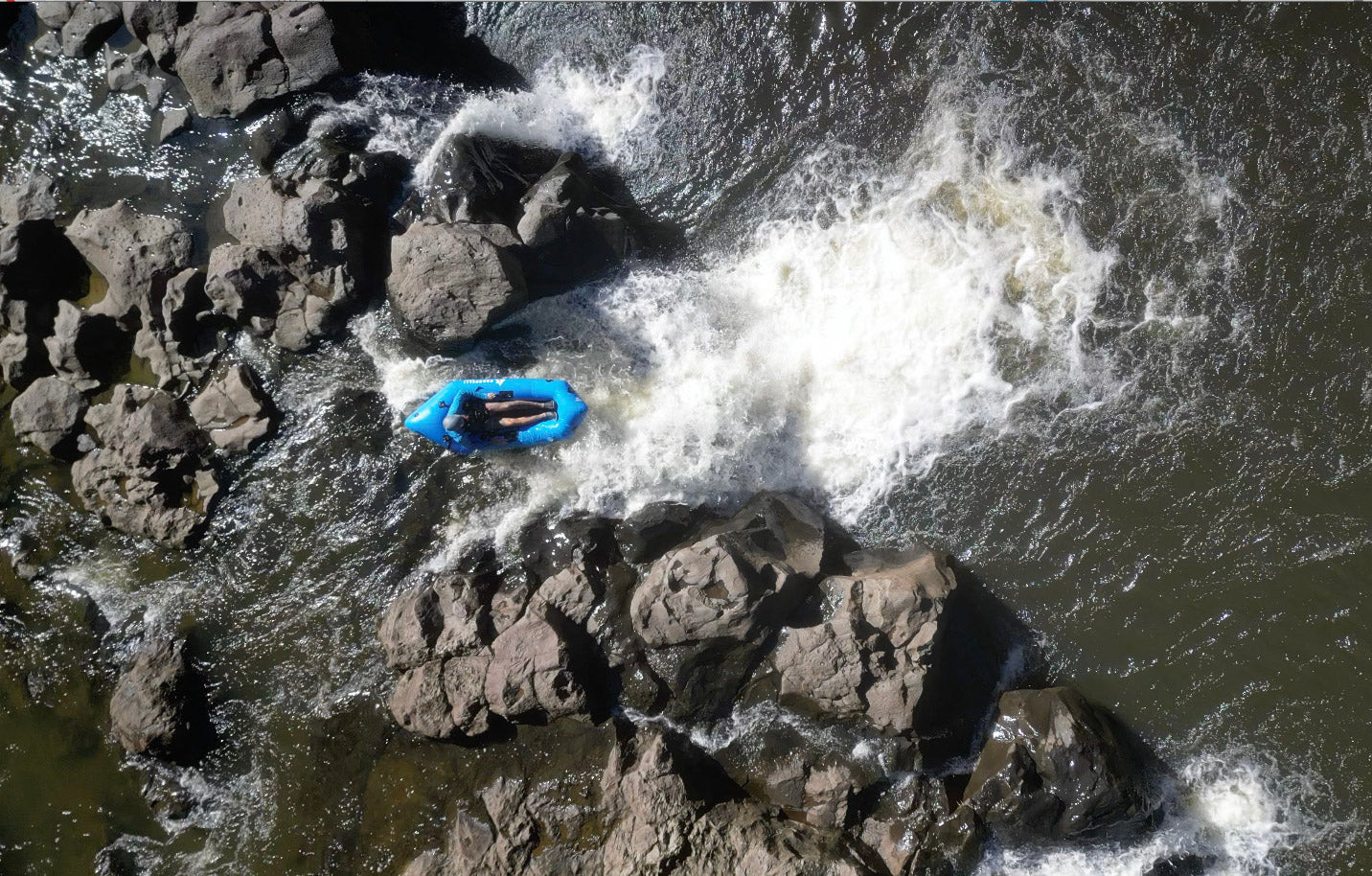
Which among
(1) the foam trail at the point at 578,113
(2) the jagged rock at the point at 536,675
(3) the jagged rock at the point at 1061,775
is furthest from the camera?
(1) the foam trail at the point at 578,113

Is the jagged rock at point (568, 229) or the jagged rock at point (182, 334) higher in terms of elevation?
the jagged rock at point (568, 229)

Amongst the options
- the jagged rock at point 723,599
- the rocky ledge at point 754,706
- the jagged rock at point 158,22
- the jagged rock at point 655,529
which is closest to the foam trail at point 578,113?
the jagged rock at point 158,22

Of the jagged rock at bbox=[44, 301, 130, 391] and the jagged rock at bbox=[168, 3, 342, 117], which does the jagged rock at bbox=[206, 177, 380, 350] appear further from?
the jagged rock at bbox=[44, 301, 130, 391]

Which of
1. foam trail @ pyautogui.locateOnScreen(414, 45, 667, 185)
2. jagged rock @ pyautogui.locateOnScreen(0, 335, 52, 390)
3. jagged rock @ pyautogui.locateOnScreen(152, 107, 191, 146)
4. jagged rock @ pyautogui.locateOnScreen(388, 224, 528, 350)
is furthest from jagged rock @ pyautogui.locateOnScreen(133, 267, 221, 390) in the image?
foam trail @ pyautogui.locateOnScreen(414, 45, 667, 185)

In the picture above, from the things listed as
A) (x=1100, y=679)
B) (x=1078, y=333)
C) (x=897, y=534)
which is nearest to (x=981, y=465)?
(x=897, y=534)

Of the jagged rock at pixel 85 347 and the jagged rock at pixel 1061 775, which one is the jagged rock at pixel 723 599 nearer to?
the jagged rock at pixel 1061 775

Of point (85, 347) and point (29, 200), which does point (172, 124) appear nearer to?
point (29, 200)

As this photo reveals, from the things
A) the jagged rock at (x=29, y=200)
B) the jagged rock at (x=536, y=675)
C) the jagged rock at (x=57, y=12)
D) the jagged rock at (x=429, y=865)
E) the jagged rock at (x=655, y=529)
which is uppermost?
the jagged rock at (x=57, y=12)
